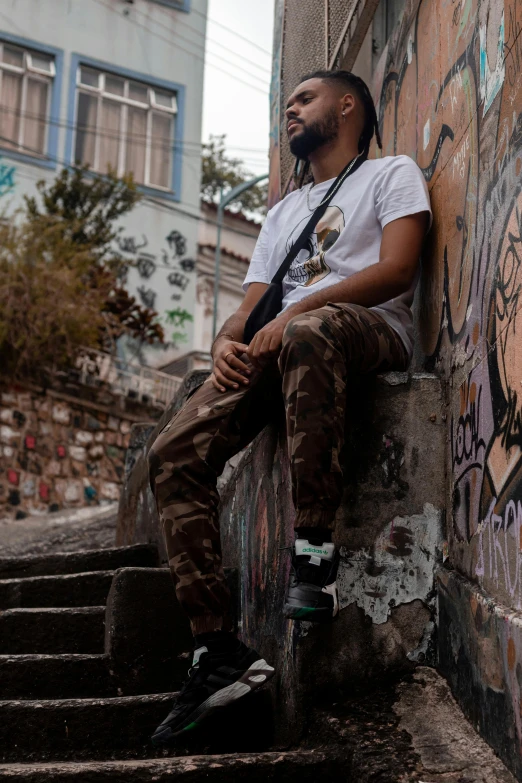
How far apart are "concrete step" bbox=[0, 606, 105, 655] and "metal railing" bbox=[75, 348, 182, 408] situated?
30.5ft

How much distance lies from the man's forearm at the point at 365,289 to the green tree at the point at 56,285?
382 inches

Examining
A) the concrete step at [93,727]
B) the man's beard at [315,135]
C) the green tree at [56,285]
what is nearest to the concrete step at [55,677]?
the concrete step at [93,727]

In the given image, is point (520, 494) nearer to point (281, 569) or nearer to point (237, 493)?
point (281, 569)

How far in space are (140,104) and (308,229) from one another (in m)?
15.7

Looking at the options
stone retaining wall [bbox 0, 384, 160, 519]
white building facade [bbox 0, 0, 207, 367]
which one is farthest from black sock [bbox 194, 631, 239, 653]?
white building facade [bbox 0, 0, 207, 367]

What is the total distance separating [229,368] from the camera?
9.58 feet

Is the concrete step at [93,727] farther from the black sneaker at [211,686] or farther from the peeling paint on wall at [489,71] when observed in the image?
the peeling paint on wall at [489,71]

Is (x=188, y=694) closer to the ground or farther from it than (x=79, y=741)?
farther from it

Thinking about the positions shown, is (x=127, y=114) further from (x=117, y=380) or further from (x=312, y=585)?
(x=312, y=585)

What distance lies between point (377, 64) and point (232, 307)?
1768 cm

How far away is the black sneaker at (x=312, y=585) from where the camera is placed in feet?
7.86

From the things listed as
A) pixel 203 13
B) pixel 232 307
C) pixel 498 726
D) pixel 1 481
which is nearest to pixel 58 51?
pixel 203 13

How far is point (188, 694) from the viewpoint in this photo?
2.47 metres

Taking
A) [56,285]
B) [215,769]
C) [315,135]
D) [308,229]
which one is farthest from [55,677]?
[56,285]
